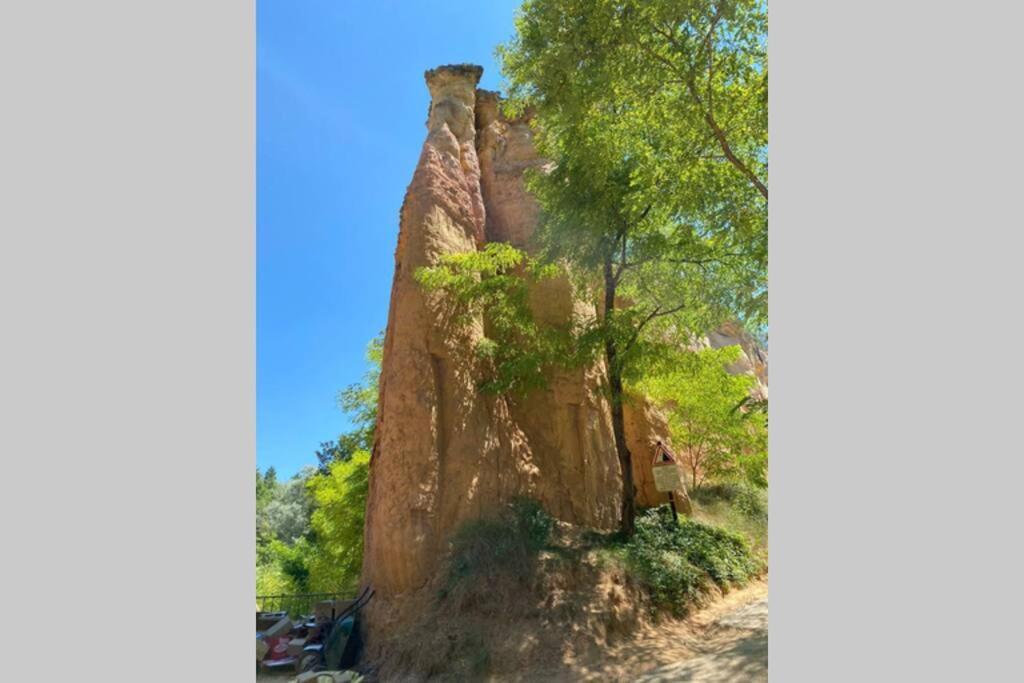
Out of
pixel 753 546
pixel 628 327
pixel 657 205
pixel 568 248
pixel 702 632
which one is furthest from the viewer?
pixel 753 546

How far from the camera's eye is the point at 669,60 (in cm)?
824

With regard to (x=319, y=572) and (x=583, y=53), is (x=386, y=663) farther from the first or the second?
(x=319, y=572)

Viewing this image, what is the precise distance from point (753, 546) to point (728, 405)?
416 cm

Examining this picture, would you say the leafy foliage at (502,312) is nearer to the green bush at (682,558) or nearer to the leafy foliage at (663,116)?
the leafy foliage at (663,116)

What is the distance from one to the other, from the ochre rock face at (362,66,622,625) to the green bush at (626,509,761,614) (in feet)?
3.60

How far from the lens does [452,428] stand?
11250 millimetres

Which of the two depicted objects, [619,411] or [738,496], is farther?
[738,496]

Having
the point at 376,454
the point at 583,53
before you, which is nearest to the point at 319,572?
the point at 376,454

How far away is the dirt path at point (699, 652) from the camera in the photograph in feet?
22.7

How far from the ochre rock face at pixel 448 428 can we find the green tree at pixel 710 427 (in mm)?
3509

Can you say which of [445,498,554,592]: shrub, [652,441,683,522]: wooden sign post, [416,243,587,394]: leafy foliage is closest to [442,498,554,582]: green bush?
[445,498,554,592]: shrub

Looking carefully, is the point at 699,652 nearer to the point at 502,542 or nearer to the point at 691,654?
the point at 691,654

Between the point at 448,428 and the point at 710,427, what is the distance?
8.14m

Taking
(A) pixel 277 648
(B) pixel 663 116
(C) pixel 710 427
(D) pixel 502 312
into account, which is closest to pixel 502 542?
(D) pixel 502 312
